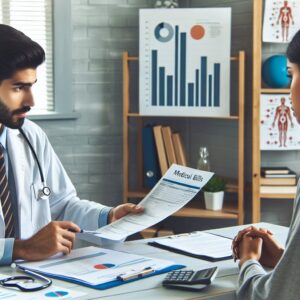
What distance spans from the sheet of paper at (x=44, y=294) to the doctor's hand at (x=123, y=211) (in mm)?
548

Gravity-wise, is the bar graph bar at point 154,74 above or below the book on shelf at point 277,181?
above

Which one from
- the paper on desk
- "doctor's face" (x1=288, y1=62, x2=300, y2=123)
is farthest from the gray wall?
"doctor's face" (x1=288, y1=62, x2=300, y2=123)

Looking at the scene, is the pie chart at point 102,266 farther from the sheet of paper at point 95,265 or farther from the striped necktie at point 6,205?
the striped necktie at point 6,205

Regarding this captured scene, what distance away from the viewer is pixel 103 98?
13.5 ft

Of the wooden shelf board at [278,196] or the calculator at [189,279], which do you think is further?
the wooden shelf board at [278,196]

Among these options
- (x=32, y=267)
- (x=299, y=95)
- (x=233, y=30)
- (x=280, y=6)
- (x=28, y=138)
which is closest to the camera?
(x=299, y=95)

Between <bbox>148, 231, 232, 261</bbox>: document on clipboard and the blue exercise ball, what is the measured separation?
1.55 metres

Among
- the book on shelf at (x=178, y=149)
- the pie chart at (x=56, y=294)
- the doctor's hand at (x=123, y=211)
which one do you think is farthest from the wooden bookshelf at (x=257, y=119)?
the pie chart at (x=56, y=294)

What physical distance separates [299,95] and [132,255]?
28.2 inches

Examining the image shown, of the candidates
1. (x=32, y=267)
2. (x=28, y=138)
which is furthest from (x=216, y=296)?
(x=28, y=138)

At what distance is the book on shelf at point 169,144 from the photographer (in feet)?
12.9

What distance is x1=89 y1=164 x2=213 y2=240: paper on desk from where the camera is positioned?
82.0 inches

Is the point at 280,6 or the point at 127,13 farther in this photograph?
the point at 127,13

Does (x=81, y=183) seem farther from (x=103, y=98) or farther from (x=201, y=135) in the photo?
(x=201, y=135)
